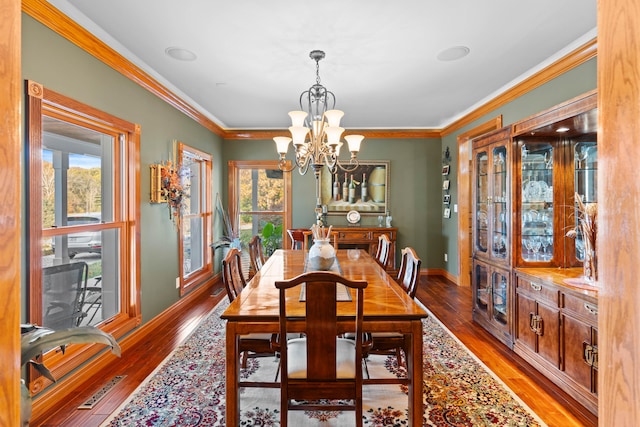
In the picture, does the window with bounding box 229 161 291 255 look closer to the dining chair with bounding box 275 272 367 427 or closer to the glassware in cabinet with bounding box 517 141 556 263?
the glassware in cabinet with bounding box 517 141 556 263

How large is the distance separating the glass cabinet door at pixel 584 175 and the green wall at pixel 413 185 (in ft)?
10.7

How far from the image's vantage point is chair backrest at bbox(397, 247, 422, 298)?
7.93 feet

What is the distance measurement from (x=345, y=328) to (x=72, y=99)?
2412 mm

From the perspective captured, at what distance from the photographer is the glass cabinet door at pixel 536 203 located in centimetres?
312

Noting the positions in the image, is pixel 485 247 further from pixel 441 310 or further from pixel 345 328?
pixel 345 328

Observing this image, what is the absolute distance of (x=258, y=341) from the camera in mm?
2244

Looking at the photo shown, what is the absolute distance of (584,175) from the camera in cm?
294

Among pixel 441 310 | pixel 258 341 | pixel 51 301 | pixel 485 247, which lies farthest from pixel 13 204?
pixel 441 310

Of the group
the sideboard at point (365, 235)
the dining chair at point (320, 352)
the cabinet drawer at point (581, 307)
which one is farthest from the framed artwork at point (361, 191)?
the dining chair at point (320, 352)

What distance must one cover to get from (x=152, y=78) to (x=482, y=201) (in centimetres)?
362

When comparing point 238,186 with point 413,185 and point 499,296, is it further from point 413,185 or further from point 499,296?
point 499,296

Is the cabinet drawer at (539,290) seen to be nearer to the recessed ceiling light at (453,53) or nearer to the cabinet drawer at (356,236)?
the recessed ceiling light at (453,53)

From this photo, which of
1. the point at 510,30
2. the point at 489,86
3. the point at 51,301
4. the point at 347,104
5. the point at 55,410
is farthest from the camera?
the point at 347,104

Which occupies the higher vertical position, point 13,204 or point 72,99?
point 72,99
